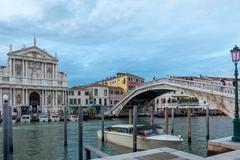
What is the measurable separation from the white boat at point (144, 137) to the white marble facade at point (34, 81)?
3037 centimetres

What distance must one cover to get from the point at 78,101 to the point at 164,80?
81.6 ft

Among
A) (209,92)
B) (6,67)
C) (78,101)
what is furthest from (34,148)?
(78,101)

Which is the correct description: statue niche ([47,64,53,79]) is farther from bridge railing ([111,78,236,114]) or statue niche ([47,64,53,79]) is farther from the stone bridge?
bridge railing ([111,78,236,114])

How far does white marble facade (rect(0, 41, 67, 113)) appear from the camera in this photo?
43.3 metres

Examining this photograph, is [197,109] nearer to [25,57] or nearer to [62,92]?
[62,92]

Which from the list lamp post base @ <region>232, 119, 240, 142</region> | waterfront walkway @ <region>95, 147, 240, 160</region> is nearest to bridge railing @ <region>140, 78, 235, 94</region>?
lamp post base @ <region>232, 119, 240, 142</region>

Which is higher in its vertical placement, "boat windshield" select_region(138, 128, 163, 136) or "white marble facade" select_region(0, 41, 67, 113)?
"white marble facade" select_region(0, 41, 67, 113)

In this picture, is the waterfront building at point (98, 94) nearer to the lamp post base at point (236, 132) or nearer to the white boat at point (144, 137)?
the white boat at point (144, 137)

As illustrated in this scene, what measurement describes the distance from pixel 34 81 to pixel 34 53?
4144 millimetres

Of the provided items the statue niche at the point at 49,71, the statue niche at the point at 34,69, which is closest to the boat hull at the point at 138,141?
the statue niche at the point at 34,69

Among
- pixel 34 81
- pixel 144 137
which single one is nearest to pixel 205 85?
pixel 144 137

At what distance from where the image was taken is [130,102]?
40812 mm

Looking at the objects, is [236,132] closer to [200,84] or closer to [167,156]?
[167,156]

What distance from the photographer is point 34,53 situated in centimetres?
4631
